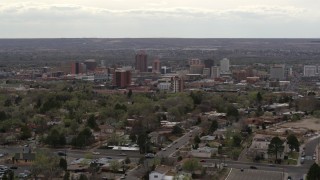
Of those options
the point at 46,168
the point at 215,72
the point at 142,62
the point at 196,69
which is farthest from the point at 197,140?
the point at 142,62

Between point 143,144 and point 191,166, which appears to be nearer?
point 191,166

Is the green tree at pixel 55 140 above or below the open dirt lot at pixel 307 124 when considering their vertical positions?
above

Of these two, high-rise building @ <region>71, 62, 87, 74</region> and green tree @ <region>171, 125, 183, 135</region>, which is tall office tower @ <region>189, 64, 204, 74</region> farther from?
green tree @ <region>171, 125, 183, 135</region>

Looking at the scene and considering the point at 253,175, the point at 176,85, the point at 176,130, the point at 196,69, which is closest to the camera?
the point at 253,175

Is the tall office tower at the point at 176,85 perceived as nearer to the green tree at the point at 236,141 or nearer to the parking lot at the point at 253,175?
A: the green tree at the point at 236,141

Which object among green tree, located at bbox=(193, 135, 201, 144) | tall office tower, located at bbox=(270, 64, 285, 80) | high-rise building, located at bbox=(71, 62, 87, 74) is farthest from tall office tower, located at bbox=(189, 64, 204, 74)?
green tree, located at bbox=(193, 135, 201, 144)

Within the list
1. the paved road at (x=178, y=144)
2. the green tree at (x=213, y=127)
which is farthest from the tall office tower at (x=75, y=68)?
the green tree at (x=213, y=127)

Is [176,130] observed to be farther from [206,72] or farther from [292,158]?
[206,72]
